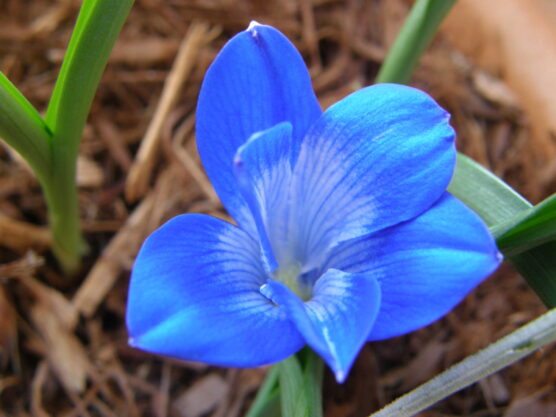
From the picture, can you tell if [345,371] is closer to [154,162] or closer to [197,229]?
[197,229]

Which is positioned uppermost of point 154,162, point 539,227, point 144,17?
point 539,227

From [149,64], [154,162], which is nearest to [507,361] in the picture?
[154,162]

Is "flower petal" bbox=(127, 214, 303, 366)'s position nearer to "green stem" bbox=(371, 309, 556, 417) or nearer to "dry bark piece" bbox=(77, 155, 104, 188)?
"green stem" bbox=(371, 309, 556, 417)

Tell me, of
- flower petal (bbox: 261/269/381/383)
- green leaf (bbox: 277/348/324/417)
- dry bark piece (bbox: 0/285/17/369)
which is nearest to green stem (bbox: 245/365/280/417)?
green leaf (bbox: 277/348/324/417)

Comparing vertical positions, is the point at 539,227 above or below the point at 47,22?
above

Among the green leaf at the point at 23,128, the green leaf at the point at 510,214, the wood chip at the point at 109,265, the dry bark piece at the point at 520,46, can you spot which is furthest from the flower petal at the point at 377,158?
the dry bark piece at the point at 520,46

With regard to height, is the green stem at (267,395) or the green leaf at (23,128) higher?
the green leaf at (23,128)

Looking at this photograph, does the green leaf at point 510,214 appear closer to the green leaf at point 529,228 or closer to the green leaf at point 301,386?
the green leaf at point 529,228
